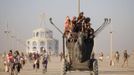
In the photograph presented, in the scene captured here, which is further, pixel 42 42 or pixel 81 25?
pixel 42 42

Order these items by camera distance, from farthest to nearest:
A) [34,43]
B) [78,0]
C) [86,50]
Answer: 1. [34,43]
2. [78,0]
3. [86,50]

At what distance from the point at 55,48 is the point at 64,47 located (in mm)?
148580

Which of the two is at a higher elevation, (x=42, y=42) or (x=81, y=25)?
(x=42, y=42)

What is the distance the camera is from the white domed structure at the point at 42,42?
165438mm

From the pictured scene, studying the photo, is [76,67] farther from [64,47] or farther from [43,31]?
[43,31]

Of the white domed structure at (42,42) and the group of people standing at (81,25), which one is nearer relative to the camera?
the group of people standing at (81,25)

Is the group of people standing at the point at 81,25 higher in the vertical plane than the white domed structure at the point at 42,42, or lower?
lower

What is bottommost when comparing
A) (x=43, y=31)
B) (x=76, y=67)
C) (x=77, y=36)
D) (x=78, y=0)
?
(x=76, y=67)

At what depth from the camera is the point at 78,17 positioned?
20891mm

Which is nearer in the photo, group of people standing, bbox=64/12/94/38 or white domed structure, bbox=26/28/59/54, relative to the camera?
group of people standing, bbox=64/12/94/38

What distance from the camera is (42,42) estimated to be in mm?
166250

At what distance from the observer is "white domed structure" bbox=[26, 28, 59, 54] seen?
165438mm

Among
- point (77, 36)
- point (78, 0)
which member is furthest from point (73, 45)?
point (78, 0)

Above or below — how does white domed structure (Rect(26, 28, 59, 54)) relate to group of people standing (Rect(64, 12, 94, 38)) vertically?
above
